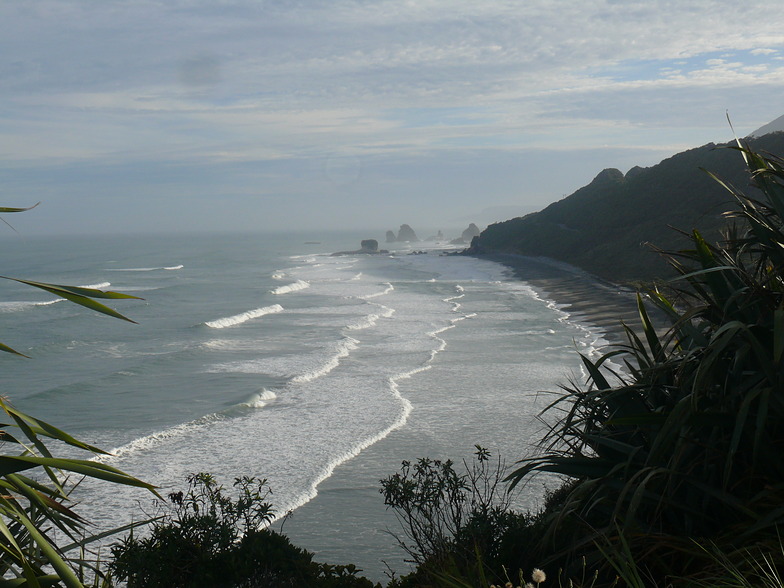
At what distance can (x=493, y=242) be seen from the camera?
273 feet

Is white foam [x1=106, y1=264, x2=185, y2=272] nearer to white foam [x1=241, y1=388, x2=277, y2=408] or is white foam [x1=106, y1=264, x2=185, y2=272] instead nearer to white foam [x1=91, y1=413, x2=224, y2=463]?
white foam [x1=241, y1=388, x2=277, y2=408]

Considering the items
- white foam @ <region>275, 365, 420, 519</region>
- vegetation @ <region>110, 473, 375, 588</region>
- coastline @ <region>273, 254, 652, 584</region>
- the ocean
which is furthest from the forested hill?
vegetation @ <region>110, 473, 375, 588</region>

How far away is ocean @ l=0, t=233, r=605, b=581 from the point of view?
10.9 meters

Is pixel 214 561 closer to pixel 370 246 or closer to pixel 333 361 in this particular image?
pixel 333 361

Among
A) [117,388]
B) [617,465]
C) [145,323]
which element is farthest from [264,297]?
[617,465]

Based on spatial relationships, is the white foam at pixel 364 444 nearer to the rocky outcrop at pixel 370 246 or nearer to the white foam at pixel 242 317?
the white foam at pixel 242 317

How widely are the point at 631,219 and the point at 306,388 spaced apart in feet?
174

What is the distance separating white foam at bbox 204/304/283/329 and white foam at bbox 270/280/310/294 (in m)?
7.78

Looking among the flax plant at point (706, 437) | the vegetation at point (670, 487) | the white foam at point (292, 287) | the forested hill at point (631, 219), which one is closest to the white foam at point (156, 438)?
the vegetation at point (670, 487)

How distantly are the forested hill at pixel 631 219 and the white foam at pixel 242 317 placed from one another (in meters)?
20.9

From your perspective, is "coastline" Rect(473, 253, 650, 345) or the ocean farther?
"coastline" Rect(473, 253, 650, 345)

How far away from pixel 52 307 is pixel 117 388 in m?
21.6

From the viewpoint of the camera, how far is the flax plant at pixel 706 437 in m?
3.33

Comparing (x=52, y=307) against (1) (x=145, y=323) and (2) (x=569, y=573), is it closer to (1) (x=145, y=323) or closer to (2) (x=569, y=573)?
(1) (x=145, y=323)
